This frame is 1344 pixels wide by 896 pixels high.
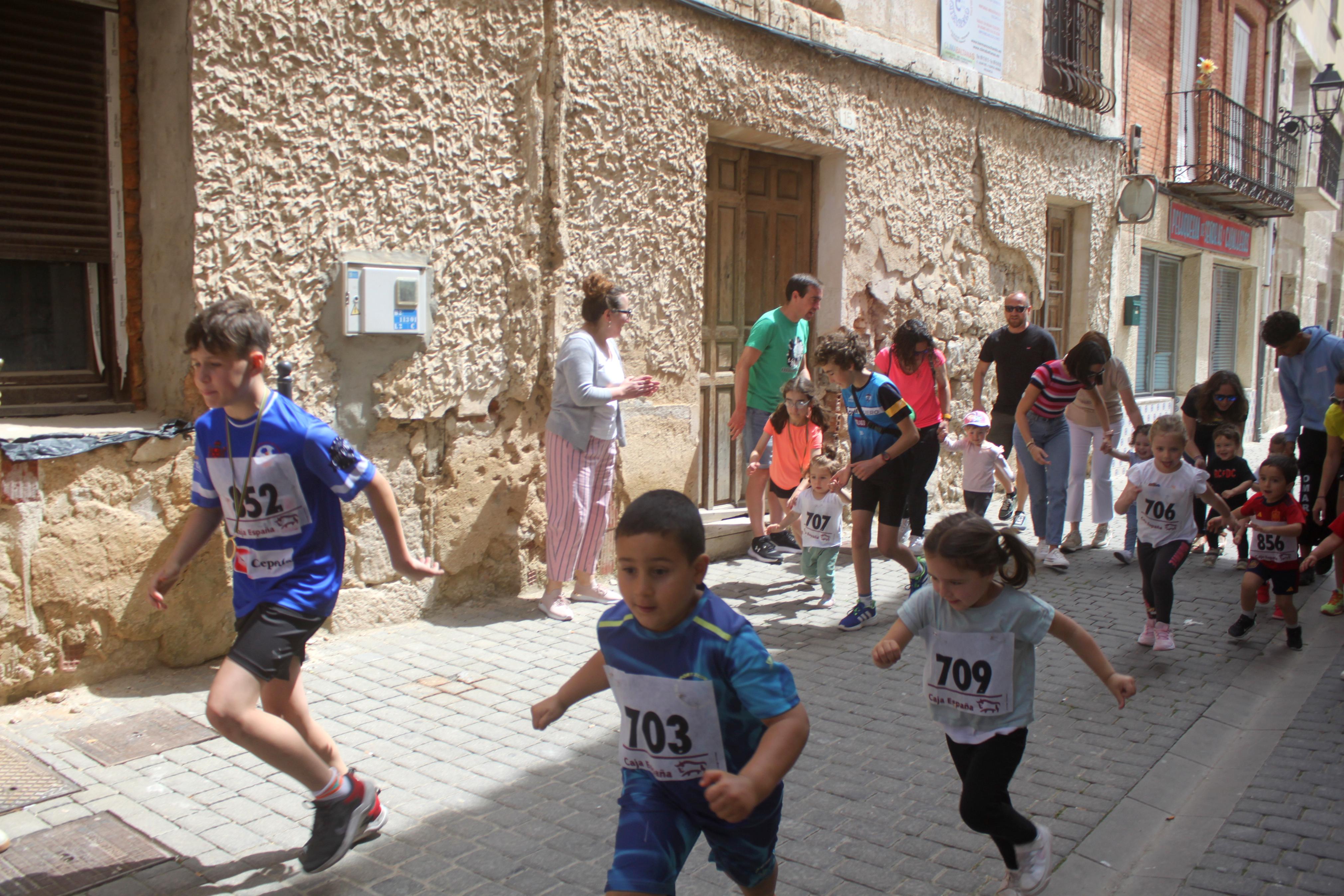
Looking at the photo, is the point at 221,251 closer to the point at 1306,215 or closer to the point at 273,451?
the point at 273,451

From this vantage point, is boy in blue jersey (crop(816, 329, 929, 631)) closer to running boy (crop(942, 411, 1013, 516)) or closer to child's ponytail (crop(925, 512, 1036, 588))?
running boy (crop(942, 411, 1013, 516))

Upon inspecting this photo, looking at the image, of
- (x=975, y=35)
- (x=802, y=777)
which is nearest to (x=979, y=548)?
(x=802, y=777)

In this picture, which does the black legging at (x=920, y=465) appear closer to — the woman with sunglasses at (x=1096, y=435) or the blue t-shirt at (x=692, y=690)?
the woman with sunglasses at (x=1096, y=435)

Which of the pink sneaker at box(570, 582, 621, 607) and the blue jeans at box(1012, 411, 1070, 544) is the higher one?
the blue jeans at box(1012, 411, 1070, 544)

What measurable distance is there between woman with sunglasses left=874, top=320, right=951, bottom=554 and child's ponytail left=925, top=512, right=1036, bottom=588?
3.20m

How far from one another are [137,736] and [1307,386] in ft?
21.7

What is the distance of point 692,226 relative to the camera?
258 inches

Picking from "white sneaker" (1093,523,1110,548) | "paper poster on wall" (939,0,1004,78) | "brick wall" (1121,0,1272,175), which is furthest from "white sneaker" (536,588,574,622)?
"brick wall" (1121,0,1272,175)

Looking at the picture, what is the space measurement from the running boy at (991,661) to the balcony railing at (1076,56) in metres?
8.76

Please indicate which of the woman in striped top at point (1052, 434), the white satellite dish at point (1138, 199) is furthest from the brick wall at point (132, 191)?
the white satellite dish at point (1138, 199)

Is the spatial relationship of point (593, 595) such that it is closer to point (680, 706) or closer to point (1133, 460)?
point (1133, 460)

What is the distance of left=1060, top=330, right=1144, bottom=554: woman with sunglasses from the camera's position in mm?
6984

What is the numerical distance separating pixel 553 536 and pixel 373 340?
1.35 metres

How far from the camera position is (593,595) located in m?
5.80
